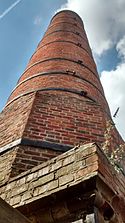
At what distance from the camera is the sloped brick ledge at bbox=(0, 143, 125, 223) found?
2293 mm

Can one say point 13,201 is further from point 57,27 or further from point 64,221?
point 57,27

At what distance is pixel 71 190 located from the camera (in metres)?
2.36

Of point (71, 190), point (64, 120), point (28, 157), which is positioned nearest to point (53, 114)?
point (64, 120)

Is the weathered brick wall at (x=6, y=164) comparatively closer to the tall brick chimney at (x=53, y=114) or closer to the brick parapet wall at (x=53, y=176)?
the tall brick chimney at (x=53, y=114)

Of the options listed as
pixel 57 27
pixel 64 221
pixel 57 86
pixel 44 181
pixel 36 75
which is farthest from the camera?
pixel 57 27

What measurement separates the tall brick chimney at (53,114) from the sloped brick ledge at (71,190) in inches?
17.5

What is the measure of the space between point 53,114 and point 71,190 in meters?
1.88

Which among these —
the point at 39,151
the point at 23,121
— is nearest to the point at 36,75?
the point at 23,121

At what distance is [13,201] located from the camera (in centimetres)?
264

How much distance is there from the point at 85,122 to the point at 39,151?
3.28 ft

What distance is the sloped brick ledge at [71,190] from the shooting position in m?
2.29

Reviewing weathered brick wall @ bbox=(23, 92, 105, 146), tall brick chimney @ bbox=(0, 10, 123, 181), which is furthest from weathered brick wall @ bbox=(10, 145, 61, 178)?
weathered brick wall @ bbox=(23, 92, 105, 146)

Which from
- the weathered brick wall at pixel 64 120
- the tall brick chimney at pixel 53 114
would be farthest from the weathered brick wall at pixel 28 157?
the weathered brick wall at pixel 64 120

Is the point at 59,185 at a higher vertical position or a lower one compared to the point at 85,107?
lower
